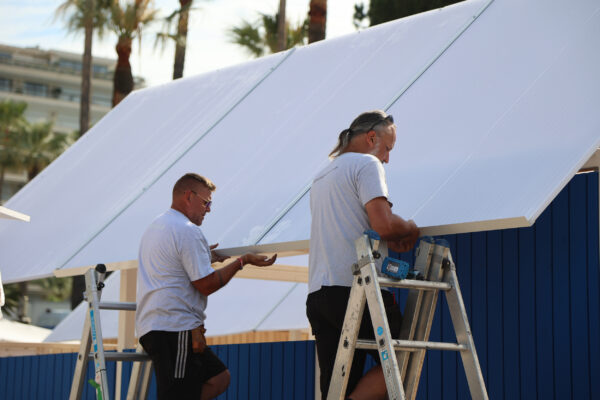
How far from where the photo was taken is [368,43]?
709cm

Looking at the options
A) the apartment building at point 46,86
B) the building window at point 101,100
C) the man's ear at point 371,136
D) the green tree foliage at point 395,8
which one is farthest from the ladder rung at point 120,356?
the building window at point 101,100

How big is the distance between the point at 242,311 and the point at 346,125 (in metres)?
5.74

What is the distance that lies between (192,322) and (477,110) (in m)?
1.86

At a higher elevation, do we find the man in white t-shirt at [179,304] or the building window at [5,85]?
the building window at [5,85]

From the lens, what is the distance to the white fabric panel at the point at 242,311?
1118cm

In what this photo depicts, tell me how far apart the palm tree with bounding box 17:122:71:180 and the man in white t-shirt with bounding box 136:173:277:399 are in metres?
39.6

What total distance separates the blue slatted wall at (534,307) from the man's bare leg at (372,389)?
139 centimetres

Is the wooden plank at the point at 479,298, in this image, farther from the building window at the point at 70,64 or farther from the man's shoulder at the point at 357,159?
the building window at the point at 70,64

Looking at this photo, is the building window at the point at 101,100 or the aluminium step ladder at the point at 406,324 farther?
the building window at the point at 101,100

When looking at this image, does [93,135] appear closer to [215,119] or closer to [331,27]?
[215,119]

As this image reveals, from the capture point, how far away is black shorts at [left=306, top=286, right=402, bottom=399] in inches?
156

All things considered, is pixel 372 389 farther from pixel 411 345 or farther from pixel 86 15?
pixel 86 15

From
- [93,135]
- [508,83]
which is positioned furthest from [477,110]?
[93,135]

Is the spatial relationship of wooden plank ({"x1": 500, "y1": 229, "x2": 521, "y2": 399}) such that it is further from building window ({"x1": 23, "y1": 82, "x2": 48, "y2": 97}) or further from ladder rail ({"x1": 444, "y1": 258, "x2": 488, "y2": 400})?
building window ({"x1": 23, "y1": 82, "x2": 48, "y2": 97})
